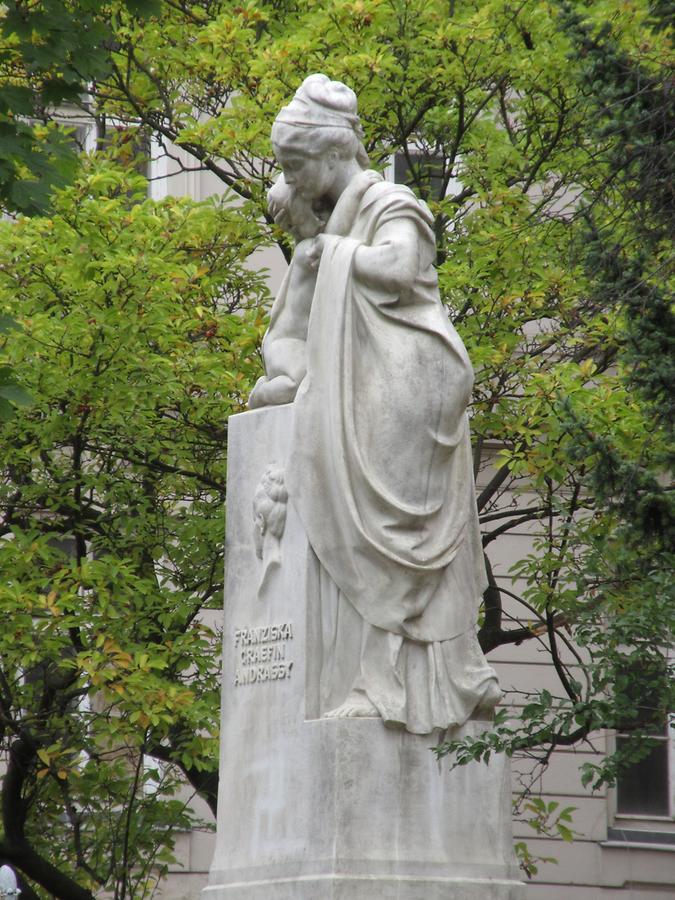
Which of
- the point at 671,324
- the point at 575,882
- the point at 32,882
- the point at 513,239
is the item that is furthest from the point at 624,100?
the point at 575,882

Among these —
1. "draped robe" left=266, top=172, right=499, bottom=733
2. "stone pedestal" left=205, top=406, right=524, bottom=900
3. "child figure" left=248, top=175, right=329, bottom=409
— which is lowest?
"stone pedestal" left=205, top=406, right=524, bottom=900

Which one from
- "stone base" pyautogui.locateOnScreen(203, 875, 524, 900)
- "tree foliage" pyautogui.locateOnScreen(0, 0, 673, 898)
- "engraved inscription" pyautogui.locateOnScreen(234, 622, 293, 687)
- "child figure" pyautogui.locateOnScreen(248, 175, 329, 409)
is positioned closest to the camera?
"stone base" pyautogui.locateOnScreen(203, 875, 524, 900)

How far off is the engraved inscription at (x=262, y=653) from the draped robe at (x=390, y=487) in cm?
22

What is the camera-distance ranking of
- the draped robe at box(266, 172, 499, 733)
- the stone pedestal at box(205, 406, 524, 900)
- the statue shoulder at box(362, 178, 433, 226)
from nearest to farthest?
1. the stone pedestal at box(205, 406, 524, 900)
2. the draped robe at box(266, 172, 499, 733)
3. the statue shoulder at box(362, 178, 433, 226)

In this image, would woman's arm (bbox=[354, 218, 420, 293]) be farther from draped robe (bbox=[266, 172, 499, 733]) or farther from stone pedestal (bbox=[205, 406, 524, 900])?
stone pedestal (bbox=[205, 406, 524, 900])

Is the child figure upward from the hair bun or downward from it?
downward

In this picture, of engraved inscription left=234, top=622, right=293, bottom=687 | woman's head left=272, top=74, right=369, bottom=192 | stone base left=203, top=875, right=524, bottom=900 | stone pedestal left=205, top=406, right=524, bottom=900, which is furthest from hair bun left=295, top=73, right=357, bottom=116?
stone base left=203, top=875, right=524, bottom=900

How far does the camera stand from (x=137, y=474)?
1539 centimetres

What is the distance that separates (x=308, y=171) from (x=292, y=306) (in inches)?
23.3

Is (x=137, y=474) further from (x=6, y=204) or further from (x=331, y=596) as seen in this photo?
(x=331, y=596)

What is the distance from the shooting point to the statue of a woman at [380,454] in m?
8.17

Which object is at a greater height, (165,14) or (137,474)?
(165,14)

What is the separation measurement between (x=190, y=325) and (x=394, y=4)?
293 cm

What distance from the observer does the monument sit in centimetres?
797
